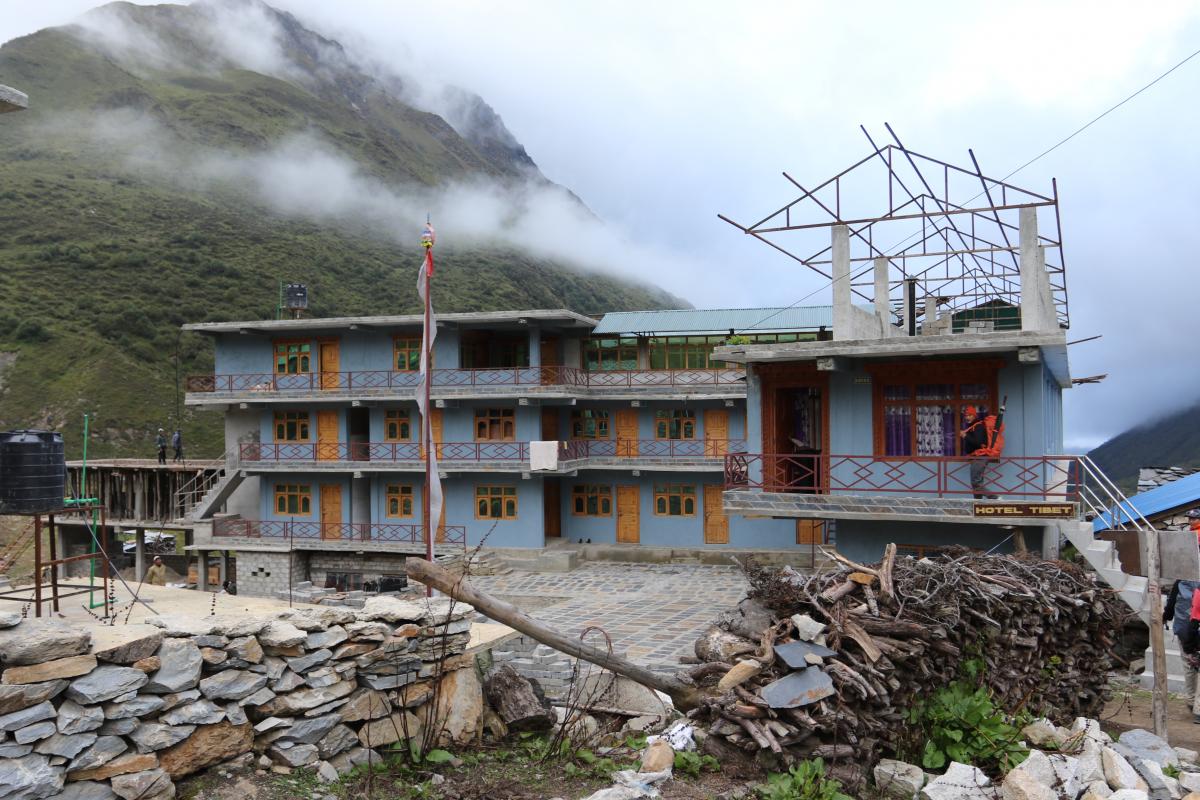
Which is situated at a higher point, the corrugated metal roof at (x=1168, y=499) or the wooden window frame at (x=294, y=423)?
the wooden window frame at (x=294, y=423)

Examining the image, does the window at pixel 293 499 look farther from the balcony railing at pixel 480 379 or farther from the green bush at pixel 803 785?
the green bush at pixel 803 785

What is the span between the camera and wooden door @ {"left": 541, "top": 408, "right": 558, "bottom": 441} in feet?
96.7

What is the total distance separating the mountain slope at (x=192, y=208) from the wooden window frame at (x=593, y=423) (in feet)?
95.8

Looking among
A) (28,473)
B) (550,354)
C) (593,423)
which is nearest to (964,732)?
(28,473)

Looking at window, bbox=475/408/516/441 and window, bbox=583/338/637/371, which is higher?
window, bbox=583/338/637/371

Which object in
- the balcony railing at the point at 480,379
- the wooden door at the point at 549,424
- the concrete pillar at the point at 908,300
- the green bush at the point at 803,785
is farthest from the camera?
the wooden door at the point at 549,424

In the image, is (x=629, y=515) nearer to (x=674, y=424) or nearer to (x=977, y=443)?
(x=674, y=424)

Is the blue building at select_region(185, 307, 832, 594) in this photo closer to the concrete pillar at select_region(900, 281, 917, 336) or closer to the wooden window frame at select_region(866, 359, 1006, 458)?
the concrete pillar at select_region(900, 281, 917, 336)

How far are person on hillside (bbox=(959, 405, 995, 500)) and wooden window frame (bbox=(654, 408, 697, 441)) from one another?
14.0 meters

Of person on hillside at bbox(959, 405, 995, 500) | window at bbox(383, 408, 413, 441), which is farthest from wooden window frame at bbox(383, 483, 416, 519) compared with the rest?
person on hillside at bbox(959, 405, 995, 500)

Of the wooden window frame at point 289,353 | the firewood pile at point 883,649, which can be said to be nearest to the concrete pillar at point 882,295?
the firewood pile at point 883,649

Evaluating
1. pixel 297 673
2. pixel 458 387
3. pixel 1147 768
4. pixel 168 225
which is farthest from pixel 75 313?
pixel 1147 768

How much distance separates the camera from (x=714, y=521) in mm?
28750

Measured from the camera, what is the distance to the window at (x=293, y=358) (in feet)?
102
